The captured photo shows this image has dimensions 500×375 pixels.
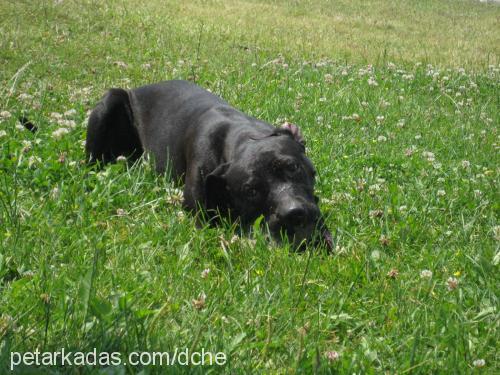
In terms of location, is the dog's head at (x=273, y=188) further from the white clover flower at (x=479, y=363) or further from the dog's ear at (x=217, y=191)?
the white clover flower at (x=479, y=363)

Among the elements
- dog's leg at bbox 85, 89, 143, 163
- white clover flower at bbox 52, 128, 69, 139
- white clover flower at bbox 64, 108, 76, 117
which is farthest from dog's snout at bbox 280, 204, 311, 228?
white clover flower at bbox 64, 108, 76, 117

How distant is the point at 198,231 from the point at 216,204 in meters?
0.57

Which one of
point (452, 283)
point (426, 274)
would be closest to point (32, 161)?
point (426, 274)

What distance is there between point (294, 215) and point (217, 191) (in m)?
0.83

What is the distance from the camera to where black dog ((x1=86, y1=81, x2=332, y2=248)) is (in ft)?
14.6

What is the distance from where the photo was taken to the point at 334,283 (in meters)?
3.72

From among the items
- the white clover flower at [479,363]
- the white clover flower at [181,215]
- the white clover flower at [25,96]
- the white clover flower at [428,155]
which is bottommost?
the white clover flower at [428,155]

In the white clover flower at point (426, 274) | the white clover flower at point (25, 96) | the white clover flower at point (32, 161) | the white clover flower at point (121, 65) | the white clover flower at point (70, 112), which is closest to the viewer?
the white clover flower at point (426, 274)

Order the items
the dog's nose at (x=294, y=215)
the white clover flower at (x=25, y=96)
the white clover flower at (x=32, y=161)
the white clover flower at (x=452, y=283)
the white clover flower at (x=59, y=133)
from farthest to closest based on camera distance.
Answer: the white clover flower at (x=25, y=96) → the white clover flower at (x=59, y=133) → the white clover flower at (x=32, y=161) → the dog's nose at (x=294, y=215) → the white clover flower at (x=452, y=283)

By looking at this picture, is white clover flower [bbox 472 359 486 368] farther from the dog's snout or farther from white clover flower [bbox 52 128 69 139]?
white clover flower [bbox 52 128 69 139]

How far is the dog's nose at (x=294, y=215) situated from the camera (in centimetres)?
430

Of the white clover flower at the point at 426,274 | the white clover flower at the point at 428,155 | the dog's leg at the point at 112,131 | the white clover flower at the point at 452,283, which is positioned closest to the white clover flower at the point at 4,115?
the dog's leg at the point at 112,131

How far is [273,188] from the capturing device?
14.8ft

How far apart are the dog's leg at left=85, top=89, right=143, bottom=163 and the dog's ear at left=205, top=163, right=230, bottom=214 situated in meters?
1.59
